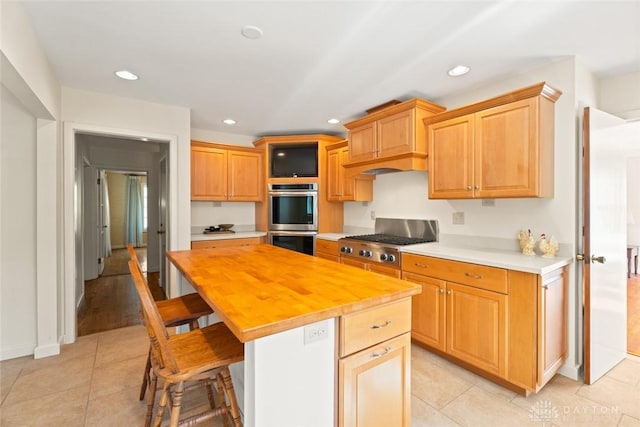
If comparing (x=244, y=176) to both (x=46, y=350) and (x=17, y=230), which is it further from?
(x=46, y=350)

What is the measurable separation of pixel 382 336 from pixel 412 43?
1875 millimetres

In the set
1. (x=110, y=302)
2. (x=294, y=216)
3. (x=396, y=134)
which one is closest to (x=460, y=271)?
(x=396, y=134)

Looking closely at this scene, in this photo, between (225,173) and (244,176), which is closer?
(225,173)

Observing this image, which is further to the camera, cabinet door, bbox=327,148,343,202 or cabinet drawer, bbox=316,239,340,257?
cabinet door, bbox=327,148,343,202

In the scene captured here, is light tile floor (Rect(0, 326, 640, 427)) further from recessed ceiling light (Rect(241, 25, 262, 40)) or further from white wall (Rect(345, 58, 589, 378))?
recessed ceiling light (Rect(241, 25, 262, 40))

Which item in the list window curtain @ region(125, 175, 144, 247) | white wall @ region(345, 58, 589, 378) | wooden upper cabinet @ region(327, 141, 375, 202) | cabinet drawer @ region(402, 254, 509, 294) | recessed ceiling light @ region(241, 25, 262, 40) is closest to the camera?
recessed ceiling light @ region(241, 25, 262, 40)

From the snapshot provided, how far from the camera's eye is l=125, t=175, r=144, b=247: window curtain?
29.3 feet

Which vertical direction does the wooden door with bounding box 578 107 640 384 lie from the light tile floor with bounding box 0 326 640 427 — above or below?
above

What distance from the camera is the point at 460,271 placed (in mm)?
2297

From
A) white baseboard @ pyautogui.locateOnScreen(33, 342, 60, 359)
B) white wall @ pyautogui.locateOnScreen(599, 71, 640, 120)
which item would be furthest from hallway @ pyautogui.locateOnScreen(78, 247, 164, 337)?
white wall @ pyautogui.locateOnScreen(599, 71, 640, 120)

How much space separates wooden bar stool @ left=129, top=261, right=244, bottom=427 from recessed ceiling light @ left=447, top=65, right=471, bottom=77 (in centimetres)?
252

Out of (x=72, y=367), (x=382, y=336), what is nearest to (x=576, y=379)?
(x=382, y=336)

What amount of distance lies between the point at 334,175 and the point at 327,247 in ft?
3.46

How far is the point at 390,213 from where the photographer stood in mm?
3756
